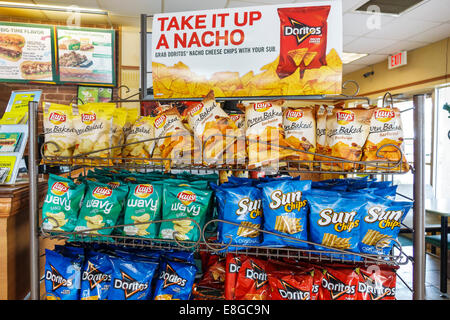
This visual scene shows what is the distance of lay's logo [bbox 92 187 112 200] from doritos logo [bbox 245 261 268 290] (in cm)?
67

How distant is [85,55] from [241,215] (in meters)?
3.78

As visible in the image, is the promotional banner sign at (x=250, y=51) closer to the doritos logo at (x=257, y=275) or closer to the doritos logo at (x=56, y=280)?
the doritos logo at (x=257, y=275)

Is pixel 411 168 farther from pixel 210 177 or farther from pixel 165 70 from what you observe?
pixel 165 70

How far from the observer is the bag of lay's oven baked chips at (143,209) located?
119cm

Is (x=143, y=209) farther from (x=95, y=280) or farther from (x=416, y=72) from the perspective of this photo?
(x=416, y=72)

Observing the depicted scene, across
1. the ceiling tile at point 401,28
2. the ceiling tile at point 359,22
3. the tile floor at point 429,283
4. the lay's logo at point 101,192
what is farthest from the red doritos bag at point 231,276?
the ceiling tile at point 401,28

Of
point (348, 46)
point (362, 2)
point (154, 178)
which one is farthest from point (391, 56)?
point (154, 178)

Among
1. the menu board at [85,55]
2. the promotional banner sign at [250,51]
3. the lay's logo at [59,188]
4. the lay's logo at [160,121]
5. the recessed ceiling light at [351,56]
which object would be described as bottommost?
the lay's logo at [59,188]

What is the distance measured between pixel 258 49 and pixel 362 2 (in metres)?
3.07

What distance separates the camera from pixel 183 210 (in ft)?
3.87

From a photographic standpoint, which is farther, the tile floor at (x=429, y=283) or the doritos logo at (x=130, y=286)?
the tile floor at (x=429, y=283)

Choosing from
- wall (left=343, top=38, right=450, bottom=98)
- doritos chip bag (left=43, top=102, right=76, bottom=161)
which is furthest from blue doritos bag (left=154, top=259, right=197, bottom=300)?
wall (left=343, top=38, right=450, bottom=98)

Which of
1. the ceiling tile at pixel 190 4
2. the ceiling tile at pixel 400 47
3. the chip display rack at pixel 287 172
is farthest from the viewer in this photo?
the ceiling tile at pixel 400 47

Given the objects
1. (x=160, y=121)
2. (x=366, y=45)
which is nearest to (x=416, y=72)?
(x=366, y=45)
